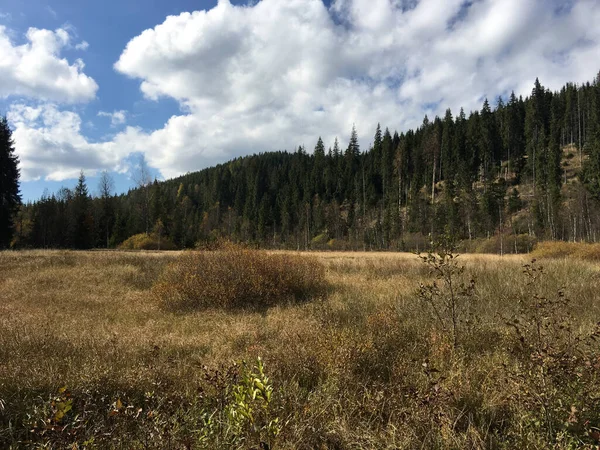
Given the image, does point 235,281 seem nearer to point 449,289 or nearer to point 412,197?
point 449,289

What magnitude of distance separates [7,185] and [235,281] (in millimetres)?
44273

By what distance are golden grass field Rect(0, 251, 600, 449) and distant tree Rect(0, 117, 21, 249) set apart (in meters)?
38.4

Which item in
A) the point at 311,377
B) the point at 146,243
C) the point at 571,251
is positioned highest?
the point at 146,243

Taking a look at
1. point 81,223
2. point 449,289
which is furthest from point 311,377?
point 81,223

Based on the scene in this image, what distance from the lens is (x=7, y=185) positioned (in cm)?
4016

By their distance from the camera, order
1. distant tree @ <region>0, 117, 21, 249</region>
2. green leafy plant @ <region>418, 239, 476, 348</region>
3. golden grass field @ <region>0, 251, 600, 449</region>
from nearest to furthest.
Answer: golden grass field @ <region>0, 251, 600, 449</region>, green leafy plant @ <region>418, 239, 476, 348</region>, distant tree @ <region>0, 117, 21, 249</region>

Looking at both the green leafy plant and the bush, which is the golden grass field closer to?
the green leafy plant

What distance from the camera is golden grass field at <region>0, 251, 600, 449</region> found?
3.09 meters

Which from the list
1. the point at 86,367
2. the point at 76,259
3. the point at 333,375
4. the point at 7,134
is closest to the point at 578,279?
the point at 333,375

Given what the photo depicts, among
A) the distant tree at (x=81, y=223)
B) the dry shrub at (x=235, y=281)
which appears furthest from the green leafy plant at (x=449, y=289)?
the distant tree at (x=81, y=223)

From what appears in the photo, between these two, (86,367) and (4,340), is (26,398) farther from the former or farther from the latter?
(4,340)

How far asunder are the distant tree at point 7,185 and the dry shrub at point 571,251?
2091 inches

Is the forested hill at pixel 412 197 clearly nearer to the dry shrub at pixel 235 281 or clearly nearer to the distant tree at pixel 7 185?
the distant tree at pixel 7 185

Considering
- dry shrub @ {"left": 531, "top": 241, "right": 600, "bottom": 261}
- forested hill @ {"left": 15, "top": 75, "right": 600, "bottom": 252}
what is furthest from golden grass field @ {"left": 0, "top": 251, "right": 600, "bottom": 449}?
forested hill @ {"left": 15, "top": 75, "right": 600, "bottom": 252}
